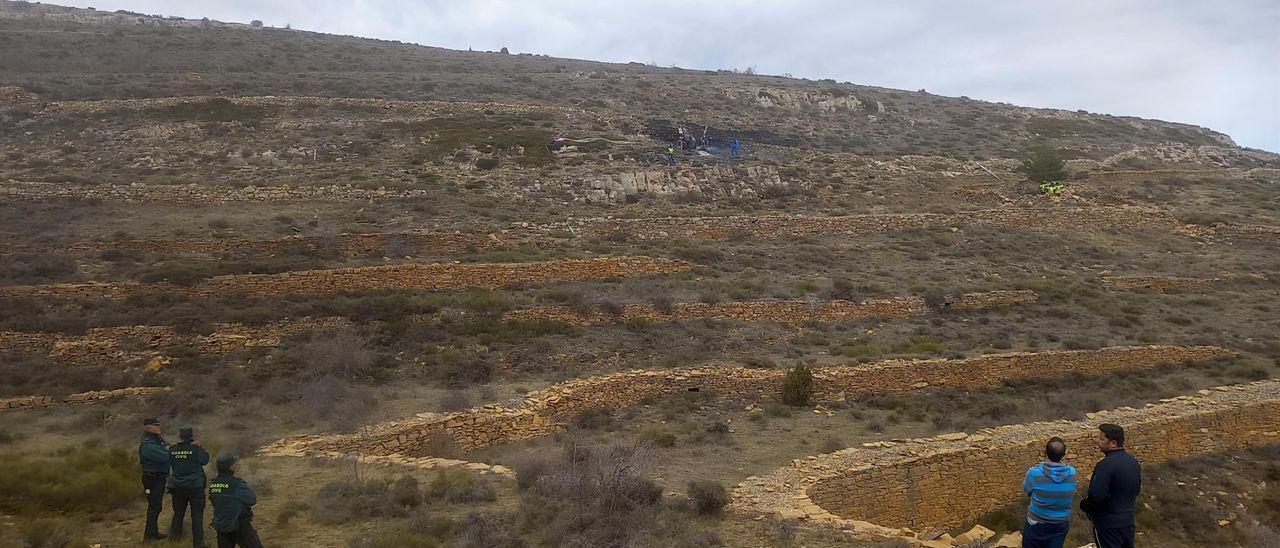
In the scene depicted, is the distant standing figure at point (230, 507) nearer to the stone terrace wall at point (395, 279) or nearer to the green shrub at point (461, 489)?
the green shrub at point (461, 489)

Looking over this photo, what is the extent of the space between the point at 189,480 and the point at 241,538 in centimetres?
103

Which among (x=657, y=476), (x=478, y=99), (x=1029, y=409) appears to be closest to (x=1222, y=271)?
(x=1029, y=409)

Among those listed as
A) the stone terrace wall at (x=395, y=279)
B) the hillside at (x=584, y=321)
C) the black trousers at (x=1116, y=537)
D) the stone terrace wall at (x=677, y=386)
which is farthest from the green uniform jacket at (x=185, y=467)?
the stone terrace wall at (x=395, y=279)

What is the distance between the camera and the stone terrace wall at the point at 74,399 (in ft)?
40.2

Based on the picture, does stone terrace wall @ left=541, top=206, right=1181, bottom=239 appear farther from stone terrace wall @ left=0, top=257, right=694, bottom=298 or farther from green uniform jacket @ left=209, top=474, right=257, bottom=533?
green uniform jacket @ left=209, top=474, right=257, bottom=533

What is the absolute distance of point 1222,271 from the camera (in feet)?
86.2

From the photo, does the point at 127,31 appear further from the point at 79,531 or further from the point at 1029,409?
the point at 1029,409

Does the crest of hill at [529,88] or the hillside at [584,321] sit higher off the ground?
the crest of hill at [529,88]

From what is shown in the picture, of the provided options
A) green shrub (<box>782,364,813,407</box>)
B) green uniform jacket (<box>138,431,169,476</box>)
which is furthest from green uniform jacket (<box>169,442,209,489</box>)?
green shrub (<box>782,364,813,407</box>)

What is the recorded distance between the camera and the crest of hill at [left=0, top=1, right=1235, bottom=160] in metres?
42.1

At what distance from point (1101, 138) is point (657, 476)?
58.3 meters

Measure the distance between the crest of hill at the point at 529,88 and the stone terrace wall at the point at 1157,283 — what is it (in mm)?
→ 19435

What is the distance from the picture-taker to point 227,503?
6160 mm

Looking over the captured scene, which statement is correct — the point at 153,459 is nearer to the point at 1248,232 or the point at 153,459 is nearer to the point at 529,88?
the point at 1248,232
